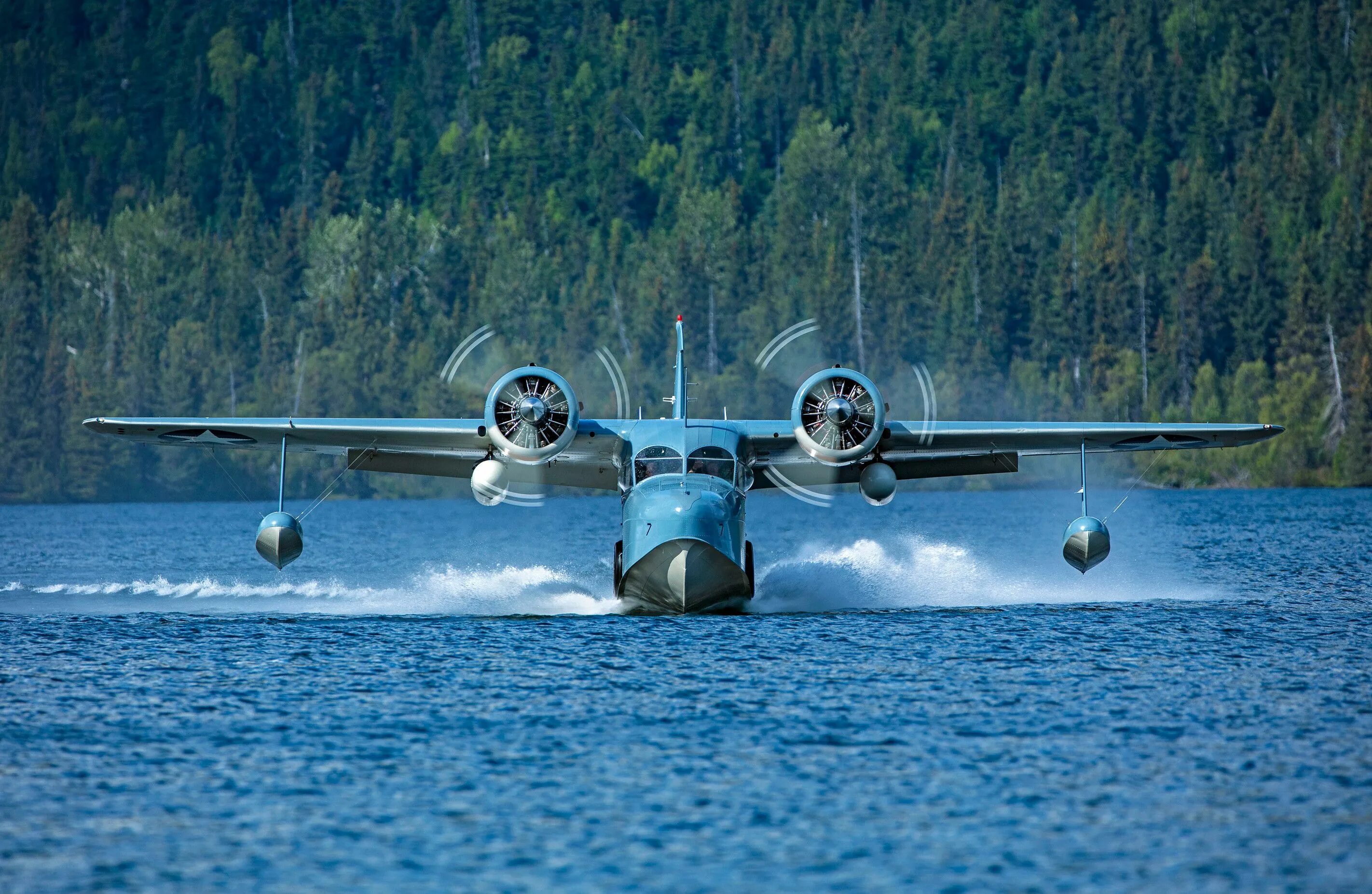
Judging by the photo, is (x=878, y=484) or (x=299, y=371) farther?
(x=299, y=371)

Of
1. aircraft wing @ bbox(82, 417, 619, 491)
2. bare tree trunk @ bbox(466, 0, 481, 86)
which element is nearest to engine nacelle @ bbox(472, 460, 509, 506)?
aircraft wing @ bbox(82, 417, 619, 491)

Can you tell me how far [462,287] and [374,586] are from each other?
97758 millimetres

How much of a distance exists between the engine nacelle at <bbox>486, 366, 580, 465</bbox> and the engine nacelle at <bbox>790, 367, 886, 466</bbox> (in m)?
3.30

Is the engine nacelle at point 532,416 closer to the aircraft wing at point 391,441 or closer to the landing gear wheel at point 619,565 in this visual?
the aircraft wing at point 391,441

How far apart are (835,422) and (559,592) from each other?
28.3ft

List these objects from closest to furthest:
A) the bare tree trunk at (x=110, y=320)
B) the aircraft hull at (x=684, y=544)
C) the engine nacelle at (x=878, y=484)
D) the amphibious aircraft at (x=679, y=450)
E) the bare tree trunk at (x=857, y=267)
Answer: the aircraft hull at (x=684, y=544) < the amphibious aircraft at (x=679, y=450) < the engine nacelle at (x=878, y=484) < the bare tree trunk at (x=857, y=267) < the bare tree trunk at (x=110, y=320)

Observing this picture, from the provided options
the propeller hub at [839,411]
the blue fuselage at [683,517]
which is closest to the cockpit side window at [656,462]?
the blue fuselage at [683,517]

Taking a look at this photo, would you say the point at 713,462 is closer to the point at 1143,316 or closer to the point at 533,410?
the point at 533,410

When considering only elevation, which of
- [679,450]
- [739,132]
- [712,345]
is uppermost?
[739,132]

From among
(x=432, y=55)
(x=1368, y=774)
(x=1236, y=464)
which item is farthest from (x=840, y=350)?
(x=1368, y=774)

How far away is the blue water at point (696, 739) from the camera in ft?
37.2

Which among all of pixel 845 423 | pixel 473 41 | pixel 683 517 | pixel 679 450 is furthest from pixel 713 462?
pixel 473 41

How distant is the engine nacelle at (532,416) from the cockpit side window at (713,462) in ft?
5.85

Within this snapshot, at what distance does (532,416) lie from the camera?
928 inches
